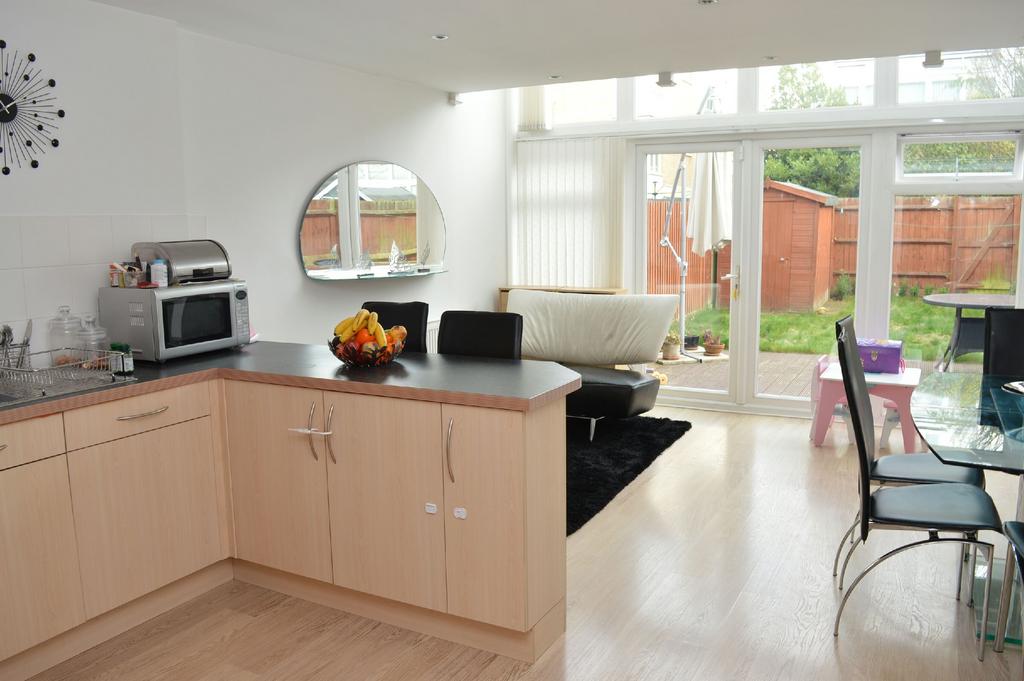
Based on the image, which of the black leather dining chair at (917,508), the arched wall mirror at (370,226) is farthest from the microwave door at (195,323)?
the black leather dining chair at (917,508)

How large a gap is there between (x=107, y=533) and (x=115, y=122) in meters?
1.77

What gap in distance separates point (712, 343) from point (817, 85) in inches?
77.7

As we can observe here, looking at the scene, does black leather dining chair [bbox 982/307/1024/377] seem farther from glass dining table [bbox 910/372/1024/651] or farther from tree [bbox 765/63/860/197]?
tree [bbox 765/63/860/197]

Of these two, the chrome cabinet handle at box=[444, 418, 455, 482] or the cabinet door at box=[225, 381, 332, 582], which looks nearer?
the chrome cabinet handle at box=[444, 418, 455, 482]

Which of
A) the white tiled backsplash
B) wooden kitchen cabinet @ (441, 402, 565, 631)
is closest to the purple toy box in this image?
wooden kitchen cabinet @ (441, 402, 565, 631)

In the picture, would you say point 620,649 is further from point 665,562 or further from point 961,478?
point 961,478

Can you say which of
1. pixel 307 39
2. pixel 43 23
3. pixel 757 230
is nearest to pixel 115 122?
pixel 43 23

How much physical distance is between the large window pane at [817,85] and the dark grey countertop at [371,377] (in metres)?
3.69

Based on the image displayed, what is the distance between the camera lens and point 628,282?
22.0 ft

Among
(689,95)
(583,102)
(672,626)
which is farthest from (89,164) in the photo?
(689,95)

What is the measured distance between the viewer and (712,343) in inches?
255

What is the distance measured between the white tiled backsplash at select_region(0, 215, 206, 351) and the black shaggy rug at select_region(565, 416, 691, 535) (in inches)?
91.1

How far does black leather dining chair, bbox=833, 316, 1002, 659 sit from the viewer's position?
2.73 meters

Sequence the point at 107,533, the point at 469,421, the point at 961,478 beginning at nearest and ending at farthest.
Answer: the point at 469,421, the point at 107,533, the point at 961,478
